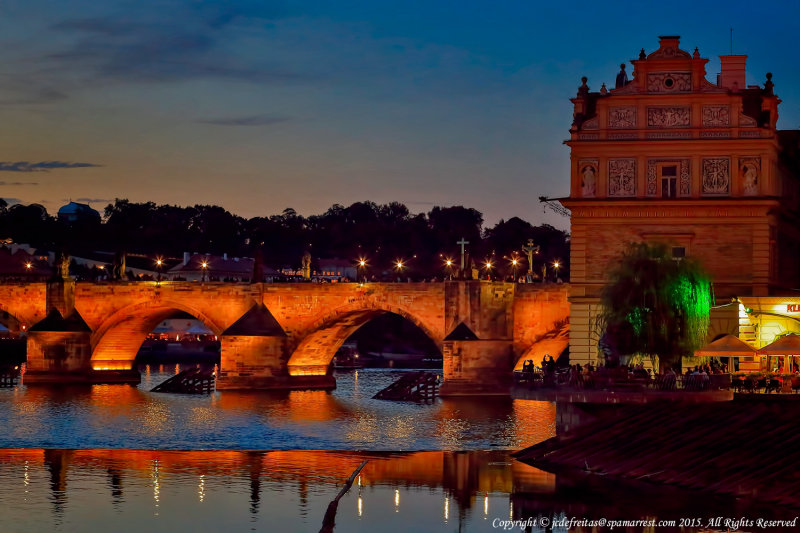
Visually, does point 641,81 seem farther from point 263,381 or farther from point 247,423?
point 263,381

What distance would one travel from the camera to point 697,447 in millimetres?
35938

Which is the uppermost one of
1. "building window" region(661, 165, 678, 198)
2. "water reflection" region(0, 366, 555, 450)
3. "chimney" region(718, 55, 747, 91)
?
"chimney" region(718, 55, 747, 91)

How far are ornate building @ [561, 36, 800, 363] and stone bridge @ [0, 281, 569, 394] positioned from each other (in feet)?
51.5

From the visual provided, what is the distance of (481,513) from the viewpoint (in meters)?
34.7

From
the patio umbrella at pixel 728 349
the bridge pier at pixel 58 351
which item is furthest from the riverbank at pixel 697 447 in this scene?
the bridge pier at pixel 58 351

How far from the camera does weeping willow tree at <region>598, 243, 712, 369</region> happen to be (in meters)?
44.6

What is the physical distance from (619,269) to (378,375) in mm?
57311

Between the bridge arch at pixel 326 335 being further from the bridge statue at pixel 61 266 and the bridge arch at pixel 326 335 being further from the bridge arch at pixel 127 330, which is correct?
the bridge statue at pixel 61 266

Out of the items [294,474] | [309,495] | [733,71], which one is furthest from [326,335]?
[309,495]

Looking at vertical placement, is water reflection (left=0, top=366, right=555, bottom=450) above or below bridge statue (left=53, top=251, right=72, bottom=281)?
below

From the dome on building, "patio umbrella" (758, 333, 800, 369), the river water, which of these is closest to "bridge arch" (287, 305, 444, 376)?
the river water

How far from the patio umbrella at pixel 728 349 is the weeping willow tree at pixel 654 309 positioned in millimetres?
361

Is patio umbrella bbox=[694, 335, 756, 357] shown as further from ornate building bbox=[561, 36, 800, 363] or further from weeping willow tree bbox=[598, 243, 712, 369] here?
ornate building bbox=[561, 36, 800, 363]

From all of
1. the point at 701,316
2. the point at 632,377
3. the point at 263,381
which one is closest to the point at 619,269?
the point at 701,316
